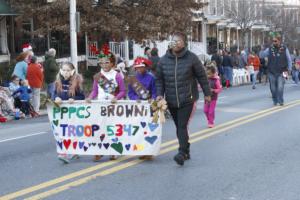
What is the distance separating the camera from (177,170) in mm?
8320

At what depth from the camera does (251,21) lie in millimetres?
49250

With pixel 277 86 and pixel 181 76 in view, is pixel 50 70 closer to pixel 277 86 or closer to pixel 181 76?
pixel 277 86

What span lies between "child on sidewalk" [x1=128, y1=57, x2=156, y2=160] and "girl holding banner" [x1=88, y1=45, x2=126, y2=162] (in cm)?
35

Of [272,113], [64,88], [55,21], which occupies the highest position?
[55,21]

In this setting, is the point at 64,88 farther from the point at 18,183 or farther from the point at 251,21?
the point at 251,21

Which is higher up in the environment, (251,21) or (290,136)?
(251,21)

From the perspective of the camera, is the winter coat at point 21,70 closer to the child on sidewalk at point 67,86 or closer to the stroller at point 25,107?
the stroller at point 25,107

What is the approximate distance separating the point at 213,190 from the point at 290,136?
458 cm

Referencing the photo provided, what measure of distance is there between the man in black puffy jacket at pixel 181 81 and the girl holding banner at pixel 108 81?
911mm

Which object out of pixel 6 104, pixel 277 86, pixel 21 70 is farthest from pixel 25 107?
pixel 277 86

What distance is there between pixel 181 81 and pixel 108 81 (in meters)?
1.36

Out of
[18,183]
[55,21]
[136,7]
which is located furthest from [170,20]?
[18,183]

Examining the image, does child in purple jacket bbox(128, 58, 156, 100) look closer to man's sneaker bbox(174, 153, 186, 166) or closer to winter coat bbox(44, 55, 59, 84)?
man's sneaker bbox(174, 153, 186, 166)

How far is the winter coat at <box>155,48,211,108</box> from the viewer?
8.62m
